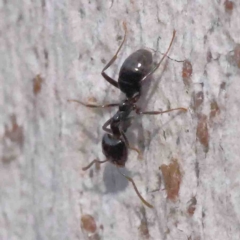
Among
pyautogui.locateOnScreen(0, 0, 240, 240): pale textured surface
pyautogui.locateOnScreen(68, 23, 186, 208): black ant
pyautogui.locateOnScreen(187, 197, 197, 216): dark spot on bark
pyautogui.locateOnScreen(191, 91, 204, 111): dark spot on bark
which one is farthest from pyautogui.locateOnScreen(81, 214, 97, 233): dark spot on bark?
pyautogui.locateOnScreen(191, 91, 204, 111): dark spot on bark

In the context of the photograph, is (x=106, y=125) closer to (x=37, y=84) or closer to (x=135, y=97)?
(x=135, y=97)

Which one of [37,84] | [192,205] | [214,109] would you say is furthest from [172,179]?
[37,84]

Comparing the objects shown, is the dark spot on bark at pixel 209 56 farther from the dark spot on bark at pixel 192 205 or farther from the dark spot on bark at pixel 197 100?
the dark spot on bark at pixel 192 205

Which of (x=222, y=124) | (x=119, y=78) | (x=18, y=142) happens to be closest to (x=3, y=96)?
(x=18, y=142)

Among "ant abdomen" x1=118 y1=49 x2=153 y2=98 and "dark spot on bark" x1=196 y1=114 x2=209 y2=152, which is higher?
"ant abdomen" x1=118 y1=49 x2=153 y2=98

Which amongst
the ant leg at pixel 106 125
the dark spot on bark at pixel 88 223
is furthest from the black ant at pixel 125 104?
the dark spot on bark at pixel 88 223

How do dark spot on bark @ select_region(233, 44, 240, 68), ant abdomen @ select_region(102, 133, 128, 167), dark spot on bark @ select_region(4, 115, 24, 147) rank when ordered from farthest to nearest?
dark spot on bark @ select_region(4, 115, 24, 147) → ant abdomen @ select_region(102, 133, 128, 167) → dark spot on bark @ select_region(233, 44, 240, 68)

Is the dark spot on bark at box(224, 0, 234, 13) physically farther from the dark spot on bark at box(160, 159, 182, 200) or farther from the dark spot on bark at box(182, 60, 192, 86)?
the dark spot on bark at box(160, 159, 182, 200)

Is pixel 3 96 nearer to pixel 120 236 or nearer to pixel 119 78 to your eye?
pixel 119 78
